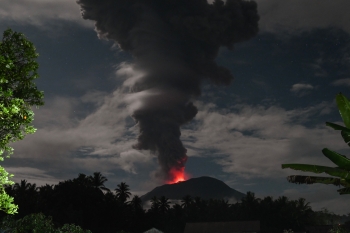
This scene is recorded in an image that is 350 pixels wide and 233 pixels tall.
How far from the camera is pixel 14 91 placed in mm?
12500

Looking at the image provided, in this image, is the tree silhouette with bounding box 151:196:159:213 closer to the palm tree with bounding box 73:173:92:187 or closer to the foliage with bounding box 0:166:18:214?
the palm tree with bounding box 73:173:92:187

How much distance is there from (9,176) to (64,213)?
74.8m

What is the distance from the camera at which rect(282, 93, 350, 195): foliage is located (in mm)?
6430

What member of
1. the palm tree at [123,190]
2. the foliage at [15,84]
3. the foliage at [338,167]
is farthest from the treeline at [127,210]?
the foliage at [338,167]

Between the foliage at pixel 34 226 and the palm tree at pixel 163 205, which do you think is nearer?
the foliage at pixel 34 226

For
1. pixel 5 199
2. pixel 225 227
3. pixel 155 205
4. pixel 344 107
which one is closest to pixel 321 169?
pixel 344 107

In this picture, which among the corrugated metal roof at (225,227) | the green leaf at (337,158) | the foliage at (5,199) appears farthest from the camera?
the corrugated metal roof at (225,227)

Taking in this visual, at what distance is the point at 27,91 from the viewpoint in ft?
41.9

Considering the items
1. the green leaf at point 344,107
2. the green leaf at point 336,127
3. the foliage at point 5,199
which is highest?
the green leaf at point 344,107

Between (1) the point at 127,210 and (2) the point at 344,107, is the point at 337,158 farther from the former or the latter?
(1) the point at 127,210

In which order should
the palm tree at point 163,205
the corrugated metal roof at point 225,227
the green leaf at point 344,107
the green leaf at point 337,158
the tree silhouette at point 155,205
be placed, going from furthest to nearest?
the palm tree at point 163,205 < the tree silhouette at point 155,205 < the corrugated metal roof at point 225,227 < the green leaf at point 344,107 < the green leaf at point 337,158

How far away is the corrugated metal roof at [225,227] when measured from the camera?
67000 mm

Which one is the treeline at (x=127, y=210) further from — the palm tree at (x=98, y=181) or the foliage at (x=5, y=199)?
the foliage at (x=5, y=199)

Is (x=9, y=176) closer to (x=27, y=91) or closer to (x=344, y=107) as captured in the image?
(x=27, y=91)
